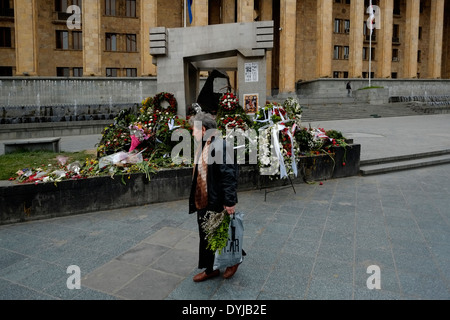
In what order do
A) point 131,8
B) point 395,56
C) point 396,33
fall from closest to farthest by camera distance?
point 131,8 < point 395,56 < point 396,33

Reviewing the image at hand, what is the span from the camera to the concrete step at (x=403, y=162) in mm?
8586

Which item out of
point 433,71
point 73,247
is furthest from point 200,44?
point 433,71

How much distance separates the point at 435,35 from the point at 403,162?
40258 mm

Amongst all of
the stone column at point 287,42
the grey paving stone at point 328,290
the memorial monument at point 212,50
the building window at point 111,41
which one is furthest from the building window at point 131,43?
the grey paving stone at point 328,290

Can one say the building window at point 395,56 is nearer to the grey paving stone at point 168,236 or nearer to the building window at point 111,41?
the building window at point 111,41

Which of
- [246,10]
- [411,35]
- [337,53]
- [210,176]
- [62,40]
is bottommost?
[210,176]

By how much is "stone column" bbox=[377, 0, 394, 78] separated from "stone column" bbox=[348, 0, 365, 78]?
3393 mm

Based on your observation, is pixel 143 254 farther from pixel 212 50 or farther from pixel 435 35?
pixel 435 35

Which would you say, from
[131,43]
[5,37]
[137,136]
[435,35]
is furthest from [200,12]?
[435,35]

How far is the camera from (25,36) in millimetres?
27734

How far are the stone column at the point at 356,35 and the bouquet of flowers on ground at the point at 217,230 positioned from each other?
3625cm

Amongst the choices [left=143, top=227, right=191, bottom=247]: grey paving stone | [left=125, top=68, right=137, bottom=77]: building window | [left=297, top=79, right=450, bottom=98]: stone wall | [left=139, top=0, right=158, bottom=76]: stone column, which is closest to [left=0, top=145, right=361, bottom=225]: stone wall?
[left=143, top=227, right=191, bottom=247]: grey paving stone

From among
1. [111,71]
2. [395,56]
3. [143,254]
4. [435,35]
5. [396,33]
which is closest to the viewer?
[143,254]


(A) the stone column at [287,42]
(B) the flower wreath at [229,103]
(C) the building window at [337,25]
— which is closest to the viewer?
(B) the flower wreath at [229,103]
